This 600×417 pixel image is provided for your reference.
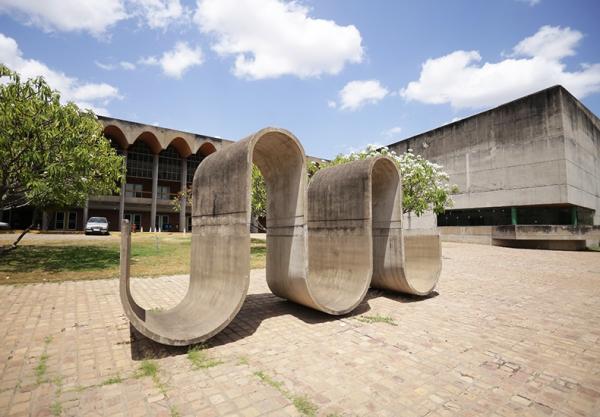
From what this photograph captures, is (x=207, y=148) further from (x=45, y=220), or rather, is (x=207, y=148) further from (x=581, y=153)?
(x=581, y=153)

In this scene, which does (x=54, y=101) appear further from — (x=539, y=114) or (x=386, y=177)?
(x=539, y=114)

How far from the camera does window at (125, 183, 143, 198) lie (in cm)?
4203

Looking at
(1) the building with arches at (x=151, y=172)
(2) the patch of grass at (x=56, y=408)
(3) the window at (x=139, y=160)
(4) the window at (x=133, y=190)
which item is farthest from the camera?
(4) the window at (x=133, y=190)

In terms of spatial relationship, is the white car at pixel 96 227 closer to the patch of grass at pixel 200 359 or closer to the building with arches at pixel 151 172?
the building with arches at pixel 151 172

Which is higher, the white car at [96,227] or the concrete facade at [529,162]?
the concrete facade at [529,162]

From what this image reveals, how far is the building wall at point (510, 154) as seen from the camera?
26328 millimetres

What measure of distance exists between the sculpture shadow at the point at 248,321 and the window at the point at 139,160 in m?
40.9

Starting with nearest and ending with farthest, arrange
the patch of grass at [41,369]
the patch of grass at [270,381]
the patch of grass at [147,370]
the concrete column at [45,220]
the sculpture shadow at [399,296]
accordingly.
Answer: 1. the patch of grass at [270,381]
2. the patch of grass at [41,369]
3. the patch of grass at [147,370]
4. the sculpture shadow at [399,296]
5. the concrete column at [45,220]

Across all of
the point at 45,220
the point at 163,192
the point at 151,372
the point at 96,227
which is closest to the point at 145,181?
the point at 163,192

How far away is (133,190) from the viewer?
1683 inches

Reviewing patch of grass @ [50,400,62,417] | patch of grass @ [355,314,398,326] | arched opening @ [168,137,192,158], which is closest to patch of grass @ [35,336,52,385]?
patch of grass @ [50,400,62,417]

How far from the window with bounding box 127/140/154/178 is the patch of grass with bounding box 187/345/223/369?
141 ft

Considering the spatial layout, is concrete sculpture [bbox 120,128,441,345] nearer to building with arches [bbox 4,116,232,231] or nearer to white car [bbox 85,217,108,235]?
white car [bbox 85,217,108,235]

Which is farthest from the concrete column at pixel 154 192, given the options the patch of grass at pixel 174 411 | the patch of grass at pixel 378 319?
the patch of grass at pixel 174 411
